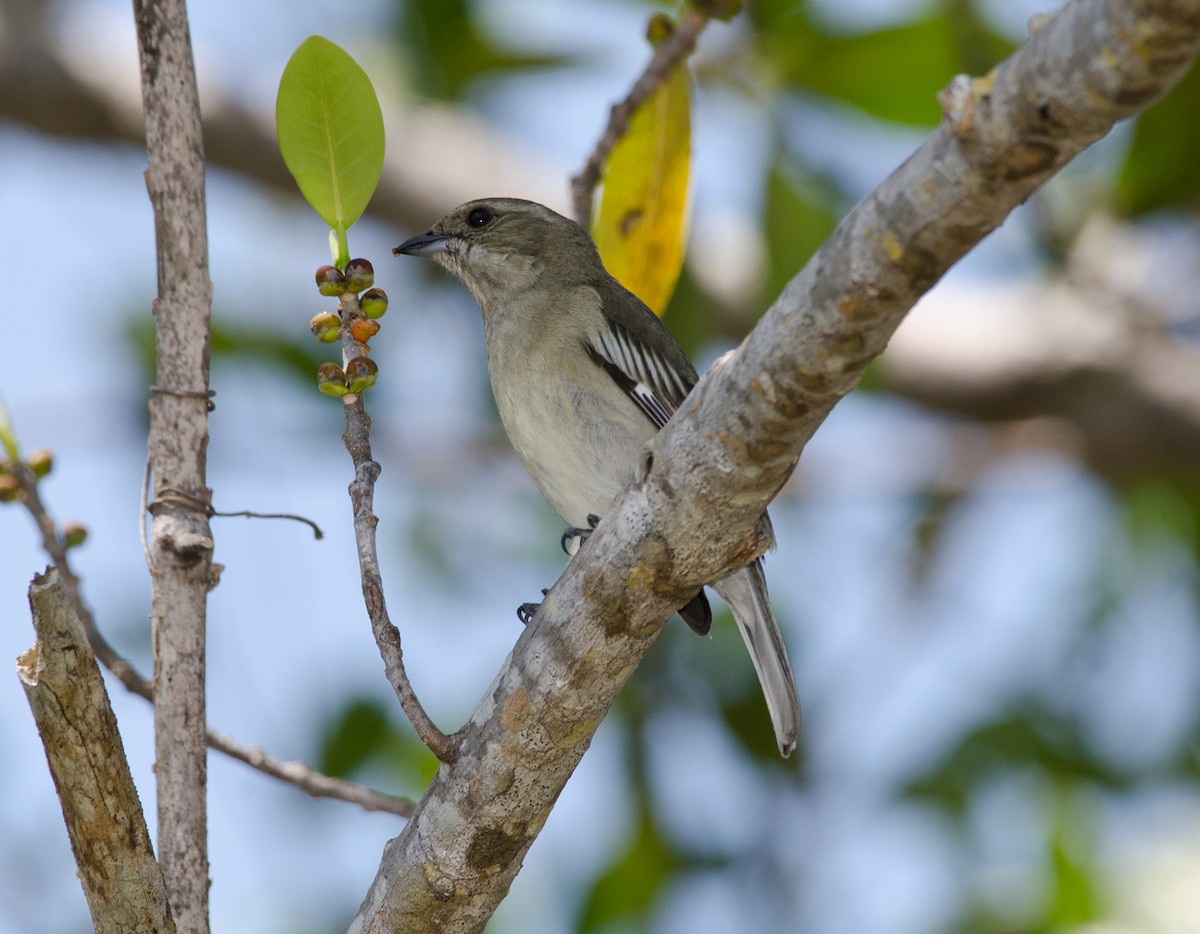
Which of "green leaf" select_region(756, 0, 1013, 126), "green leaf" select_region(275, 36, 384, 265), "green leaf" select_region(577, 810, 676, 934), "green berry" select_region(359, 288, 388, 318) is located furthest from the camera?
"green leaf" select_region(756, 0, 1013, 126)

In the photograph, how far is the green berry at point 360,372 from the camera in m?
2.73

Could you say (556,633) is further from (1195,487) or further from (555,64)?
(1195,487)

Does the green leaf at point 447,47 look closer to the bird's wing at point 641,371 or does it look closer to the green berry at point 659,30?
the green berry at point 659,30

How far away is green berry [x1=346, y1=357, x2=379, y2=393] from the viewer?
273 centimetres

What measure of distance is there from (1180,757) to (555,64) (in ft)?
13.3

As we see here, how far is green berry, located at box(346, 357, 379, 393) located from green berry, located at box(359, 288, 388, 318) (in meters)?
0.13

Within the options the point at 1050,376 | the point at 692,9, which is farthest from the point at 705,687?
the point at 692,9

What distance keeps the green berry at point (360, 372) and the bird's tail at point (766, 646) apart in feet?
5.47

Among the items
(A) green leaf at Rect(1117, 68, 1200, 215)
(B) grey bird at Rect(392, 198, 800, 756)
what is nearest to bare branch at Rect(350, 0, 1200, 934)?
(B) grey bird at Rect(392, 198, 800, 756)

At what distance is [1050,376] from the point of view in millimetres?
6379

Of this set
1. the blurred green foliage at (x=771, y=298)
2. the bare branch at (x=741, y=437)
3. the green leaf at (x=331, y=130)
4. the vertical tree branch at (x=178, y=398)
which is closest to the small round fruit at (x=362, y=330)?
the green leaf at (x=331, y=130)

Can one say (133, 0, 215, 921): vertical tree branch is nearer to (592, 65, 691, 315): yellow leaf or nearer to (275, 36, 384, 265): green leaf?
(275, 36, 384, 265): green leaf

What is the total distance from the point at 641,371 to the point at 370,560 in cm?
174

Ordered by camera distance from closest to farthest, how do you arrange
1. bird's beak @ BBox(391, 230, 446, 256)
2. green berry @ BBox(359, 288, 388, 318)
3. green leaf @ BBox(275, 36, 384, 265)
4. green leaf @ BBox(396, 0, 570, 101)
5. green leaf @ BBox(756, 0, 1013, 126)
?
green leaf @ BBox(275, 36, 384, 265), green berry @ BBox(359, 288, 388, 318), bird's beak @ BBox(391, 230, 446, 256), green leaf @ BBox(756, 0, 1013, 126), green leaf @ BBox(396, 0, 570, 101)
